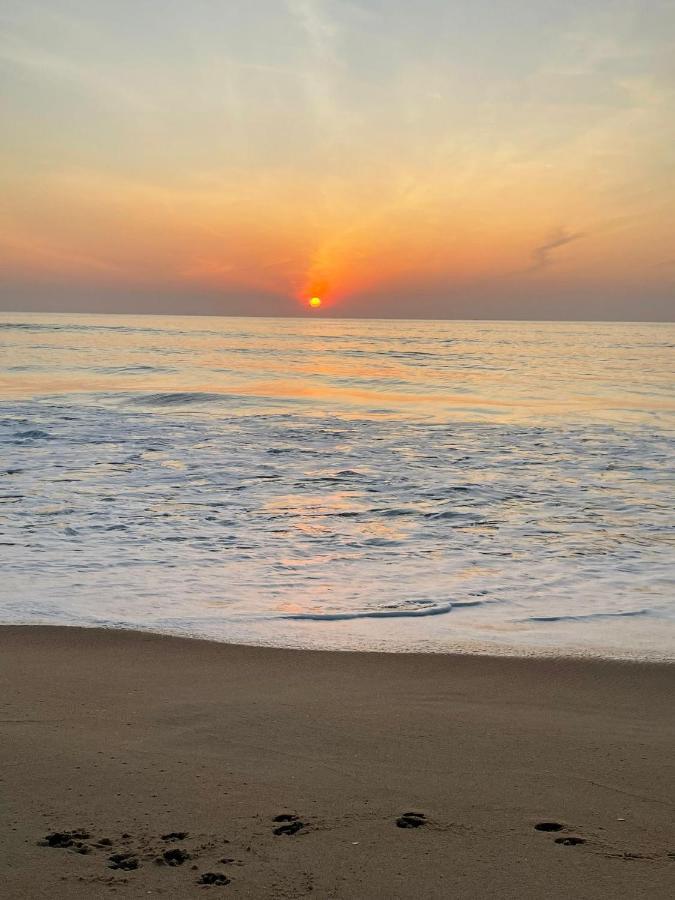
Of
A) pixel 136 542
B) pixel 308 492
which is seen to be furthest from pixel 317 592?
pixel 308 492

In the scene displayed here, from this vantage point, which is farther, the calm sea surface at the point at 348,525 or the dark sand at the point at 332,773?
the calm sea surface at the point at 348,525

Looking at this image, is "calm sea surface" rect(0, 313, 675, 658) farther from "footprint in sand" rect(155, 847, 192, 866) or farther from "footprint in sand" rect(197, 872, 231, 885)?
"footprint in sand" rect(197, 872, 231, 885)

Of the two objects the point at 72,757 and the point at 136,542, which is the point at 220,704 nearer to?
the point at 72,757

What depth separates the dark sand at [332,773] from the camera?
254 centimetres

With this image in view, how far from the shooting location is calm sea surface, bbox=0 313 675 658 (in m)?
5.47

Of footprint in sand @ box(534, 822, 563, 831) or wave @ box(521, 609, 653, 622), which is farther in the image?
wave @ box(521, 609, 653, 622)

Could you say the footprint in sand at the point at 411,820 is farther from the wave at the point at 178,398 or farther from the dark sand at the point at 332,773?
the wave at the point at 178,398

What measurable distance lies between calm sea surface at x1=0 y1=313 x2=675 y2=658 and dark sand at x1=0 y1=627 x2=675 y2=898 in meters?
0.64

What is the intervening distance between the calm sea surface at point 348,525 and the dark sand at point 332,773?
64cm

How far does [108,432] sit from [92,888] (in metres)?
14.3

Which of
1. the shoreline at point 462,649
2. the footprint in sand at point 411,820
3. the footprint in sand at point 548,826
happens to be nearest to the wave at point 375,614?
the shoreline at point 462,649

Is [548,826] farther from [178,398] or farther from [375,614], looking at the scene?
[178,398]

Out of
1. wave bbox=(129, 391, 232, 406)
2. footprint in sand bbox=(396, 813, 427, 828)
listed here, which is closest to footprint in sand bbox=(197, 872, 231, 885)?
footprint in sand bbox=(396, 813, 427, 828)

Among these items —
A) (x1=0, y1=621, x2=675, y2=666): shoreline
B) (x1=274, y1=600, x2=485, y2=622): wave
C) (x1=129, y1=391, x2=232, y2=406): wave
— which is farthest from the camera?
(x1=129, y1=391, x2=232, y2=406): wave
